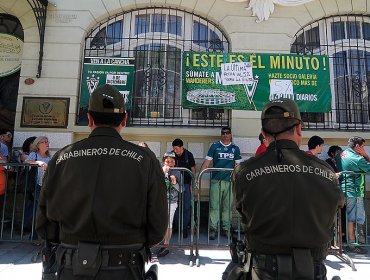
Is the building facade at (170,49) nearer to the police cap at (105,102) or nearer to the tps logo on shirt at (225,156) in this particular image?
the tps logo on shirt at (225,156)

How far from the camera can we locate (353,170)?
5.71 m

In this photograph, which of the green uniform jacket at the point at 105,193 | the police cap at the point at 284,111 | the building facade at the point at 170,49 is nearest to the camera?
the green uniform jacket at the point at 105,193

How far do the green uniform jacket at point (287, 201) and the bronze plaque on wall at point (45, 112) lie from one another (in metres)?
6.09

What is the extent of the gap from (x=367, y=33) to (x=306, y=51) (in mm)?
1609

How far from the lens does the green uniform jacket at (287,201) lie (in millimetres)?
1884

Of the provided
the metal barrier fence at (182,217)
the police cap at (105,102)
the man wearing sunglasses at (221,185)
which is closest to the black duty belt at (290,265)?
the police cap at (105,102)

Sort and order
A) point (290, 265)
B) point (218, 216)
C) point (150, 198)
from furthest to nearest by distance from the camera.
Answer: point (218, 216)
point (150, 198)
point (290, 265)

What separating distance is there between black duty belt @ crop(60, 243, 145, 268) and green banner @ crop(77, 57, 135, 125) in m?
Result: 5.72

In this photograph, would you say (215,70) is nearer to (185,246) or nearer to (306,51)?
(306,51)

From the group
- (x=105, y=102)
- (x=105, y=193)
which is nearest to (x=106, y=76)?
(x=105, y=102)

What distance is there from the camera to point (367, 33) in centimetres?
820

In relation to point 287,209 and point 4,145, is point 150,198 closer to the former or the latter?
point 287,209

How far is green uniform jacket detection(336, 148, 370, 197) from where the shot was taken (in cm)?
538

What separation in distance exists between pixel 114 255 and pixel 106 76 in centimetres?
614
